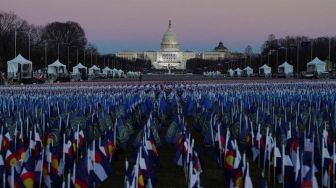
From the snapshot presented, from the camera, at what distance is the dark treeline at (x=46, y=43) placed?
3815 inches

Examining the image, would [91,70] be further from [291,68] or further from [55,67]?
[291,68]

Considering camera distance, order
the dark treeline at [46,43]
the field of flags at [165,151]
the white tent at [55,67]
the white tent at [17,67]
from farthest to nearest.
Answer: the dark treeline at [46,43], the white tent at [55,67], the white tent at [17,67], the field of flags at [165,151]

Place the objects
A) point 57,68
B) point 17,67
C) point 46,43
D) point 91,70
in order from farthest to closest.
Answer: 1. point 46,43
2. point 91,70
3. point 57,68
4. point 17,67

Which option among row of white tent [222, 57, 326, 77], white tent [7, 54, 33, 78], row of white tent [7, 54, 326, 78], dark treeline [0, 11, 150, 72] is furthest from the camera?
dark treeline [0, 11, 150, 72]

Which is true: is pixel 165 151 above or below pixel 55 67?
below

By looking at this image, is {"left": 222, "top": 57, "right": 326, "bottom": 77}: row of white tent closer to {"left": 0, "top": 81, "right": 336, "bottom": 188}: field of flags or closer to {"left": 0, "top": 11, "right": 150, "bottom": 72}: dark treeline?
{"left": 0, "top": 11, "right": 150, "bottom": 72}: dark treeline

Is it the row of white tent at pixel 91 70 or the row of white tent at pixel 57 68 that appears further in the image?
the row of white tent at pixel 91 70

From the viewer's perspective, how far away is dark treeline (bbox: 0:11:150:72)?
96.9m

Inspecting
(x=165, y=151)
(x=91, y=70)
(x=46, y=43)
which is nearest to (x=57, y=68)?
(x=91, y=70)

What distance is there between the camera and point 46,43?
401 ft

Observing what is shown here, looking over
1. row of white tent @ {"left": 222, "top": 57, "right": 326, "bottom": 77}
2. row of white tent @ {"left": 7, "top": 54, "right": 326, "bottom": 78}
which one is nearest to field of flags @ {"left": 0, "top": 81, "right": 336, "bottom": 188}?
row of white tent @ {"left": 7, "top": 54, "right": 326, "bottom": 78}

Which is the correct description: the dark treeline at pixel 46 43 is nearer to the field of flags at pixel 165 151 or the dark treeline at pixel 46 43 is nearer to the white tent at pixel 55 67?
the white tent at pixel 55 67

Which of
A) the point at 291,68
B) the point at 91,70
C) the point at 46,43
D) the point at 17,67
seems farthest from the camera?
the point at 46,43

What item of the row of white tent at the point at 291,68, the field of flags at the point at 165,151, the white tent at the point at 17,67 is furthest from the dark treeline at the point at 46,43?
the field of flags at the point at 165,151
